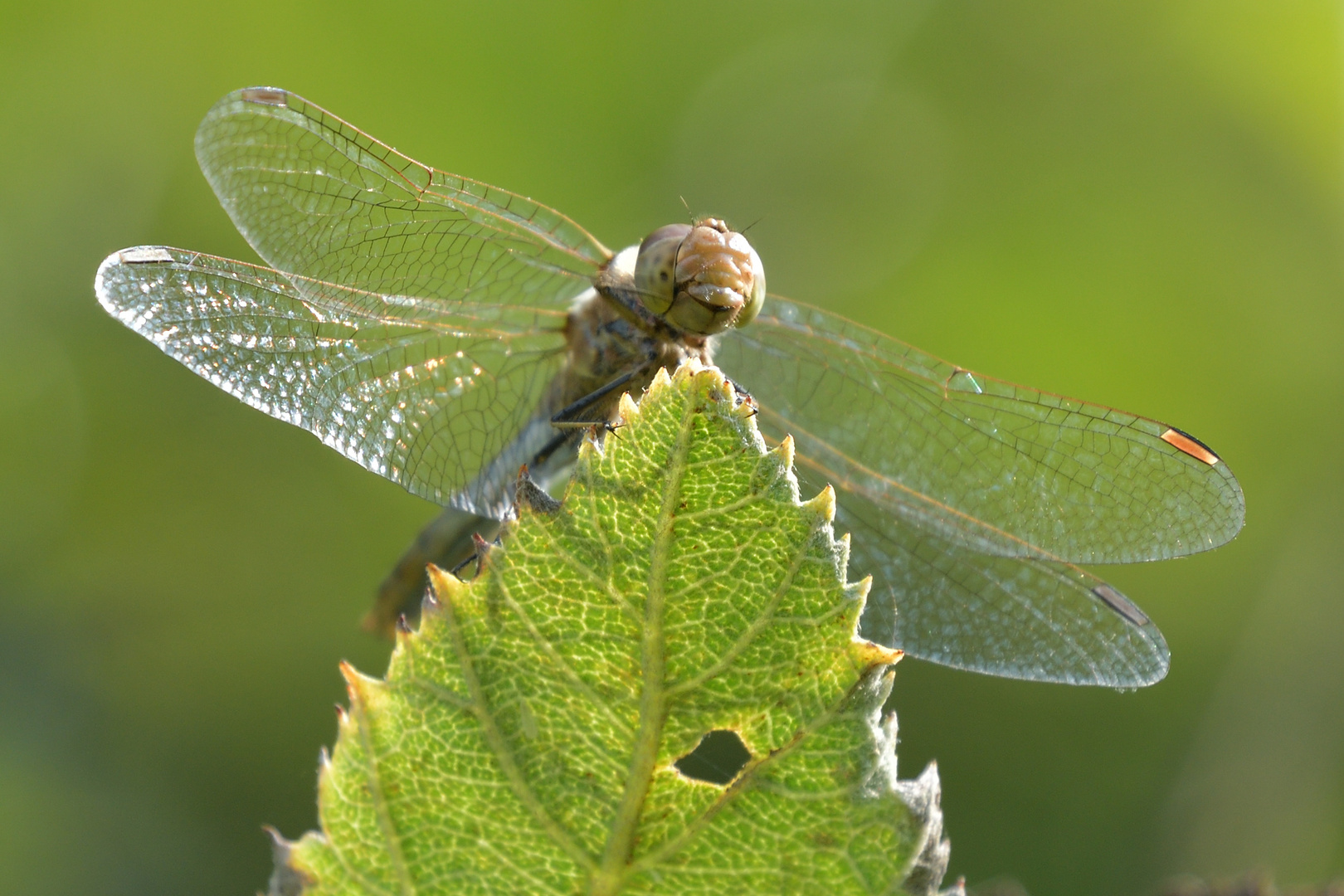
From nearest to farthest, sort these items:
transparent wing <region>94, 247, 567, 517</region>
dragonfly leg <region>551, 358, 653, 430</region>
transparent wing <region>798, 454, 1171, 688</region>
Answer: transparent wing <region>94, 247, 567, 517</region> < transparent wing <region>798, 454, 1171, 688</region> < dragonfly leg <region>551, 358, 653, 430</region>

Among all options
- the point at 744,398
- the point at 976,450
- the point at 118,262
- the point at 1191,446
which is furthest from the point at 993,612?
the point at 118,262

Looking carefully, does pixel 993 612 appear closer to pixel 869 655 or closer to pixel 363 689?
pixel 869 655

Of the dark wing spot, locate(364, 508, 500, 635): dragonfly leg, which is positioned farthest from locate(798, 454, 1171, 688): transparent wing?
locate(364, 508, 500, 635): dragonfly leg

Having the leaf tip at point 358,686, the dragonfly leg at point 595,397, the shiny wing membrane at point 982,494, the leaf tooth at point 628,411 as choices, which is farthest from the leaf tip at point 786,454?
the shiny wing membrane at point 982,494

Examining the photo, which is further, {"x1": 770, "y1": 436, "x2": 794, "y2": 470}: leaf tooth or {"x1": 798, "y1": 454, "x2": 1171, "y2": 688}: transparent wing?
{"x1": 798, "y1": 454, "x2": 1171, "y2": 688}: transparent wing

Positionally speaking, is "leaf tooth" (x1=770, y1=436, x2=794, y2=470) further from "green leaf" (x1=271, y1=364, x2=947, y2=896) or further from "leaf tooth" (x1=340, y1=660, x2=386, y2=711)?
"leaf tooth" (x1=340, y1=660, x2=386, y2=711)

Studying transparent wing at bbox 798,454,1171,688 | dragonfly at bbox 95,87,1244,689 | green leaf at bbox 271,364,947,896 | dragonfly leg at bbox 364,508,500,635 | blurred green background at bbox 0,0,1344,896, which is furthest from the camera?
blurred green background at bbox 0,0,1344,896

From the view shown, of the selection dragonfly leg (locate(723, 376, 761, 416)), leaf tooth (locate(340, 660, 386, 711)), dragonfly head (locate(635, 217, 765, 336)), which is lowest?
leaf tooth (locate(340, 660, 386, 711))

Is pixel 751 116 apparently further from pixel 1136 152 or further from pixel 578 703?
pixel 578 703

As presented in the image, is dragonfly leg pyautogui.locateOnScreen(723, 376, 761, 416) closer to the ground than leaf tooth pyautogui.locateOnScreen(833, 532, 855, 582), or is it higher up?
higher up
